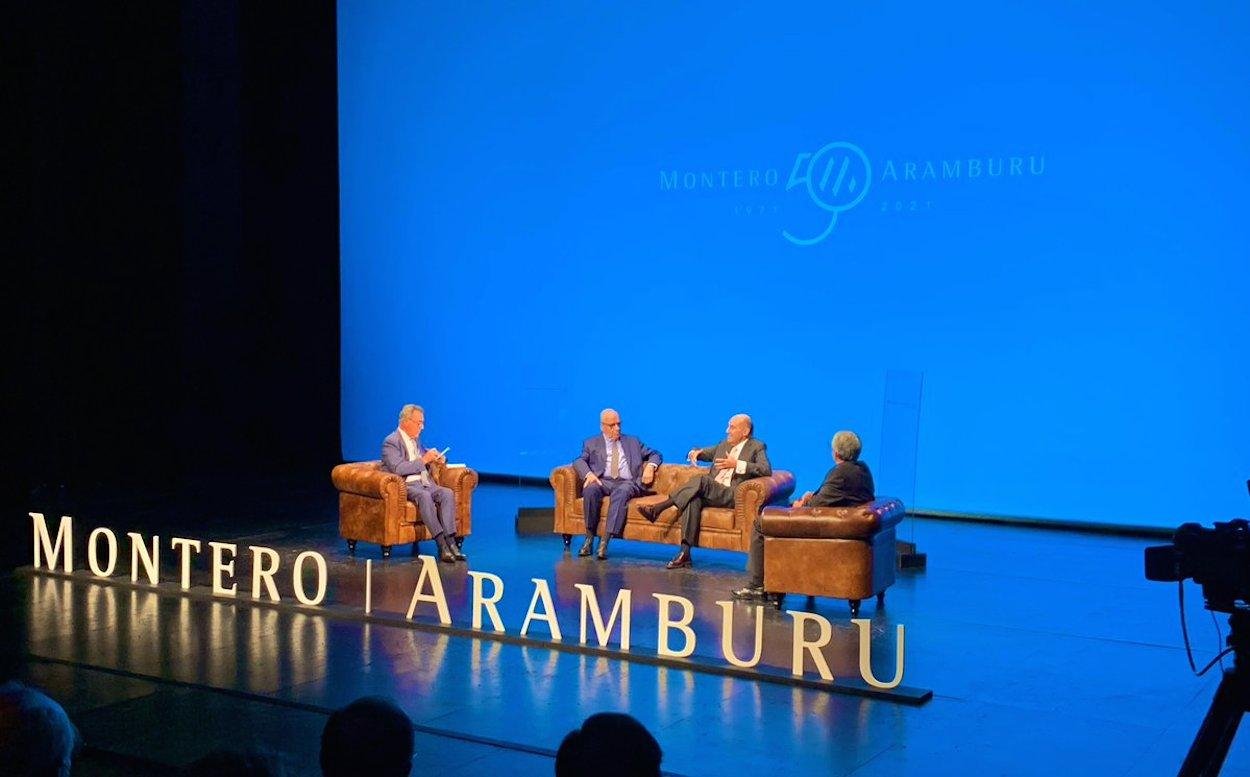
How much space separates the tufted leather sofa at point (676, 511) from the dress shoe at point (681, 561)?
0.11 meters

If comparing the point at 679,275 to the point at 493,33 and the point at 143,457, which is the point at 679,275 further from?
the point at 143,457

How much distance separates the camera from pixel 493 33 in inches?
504

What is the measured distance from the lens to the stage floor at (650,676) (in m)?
4.87

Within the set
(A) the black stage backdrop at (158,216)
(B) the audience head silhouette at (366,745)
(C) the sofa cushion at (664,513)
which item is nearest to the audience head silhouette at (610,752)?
(B) the audience head silhouette at (366,745)

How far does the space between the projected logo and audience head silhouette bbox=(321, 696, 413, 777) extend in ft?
29.4

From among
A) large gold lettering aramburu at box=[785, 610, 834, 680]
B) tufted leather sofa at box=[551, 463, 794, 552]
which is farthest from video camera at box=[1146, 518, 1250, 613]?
tufted leather sofa at box=[551, 463, 794, 552]

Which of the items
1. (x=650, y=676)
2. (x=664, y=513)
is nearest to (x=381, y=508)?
(x=664, y=513)

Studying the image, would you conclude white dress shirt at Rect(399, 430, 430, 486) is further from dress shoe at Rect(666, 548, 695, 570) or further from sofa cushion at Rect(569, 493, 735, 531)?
dress shoe at Rect(666, 548, 695, 570)

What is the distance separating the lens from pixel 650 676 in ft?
19.4

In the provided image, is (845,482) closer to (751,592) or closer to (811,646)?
(751,592)

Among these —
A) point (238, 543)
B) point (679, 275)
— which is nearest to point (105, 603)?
point (238, 543)

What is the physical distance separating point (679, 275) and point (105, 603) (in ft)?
19.1

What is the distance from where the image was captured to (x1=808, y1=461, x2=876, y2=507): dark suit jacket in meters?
7.31

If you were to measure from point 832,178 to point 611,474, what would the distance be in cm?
332
